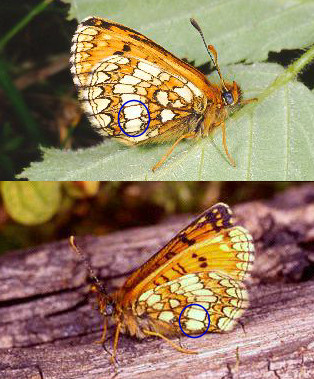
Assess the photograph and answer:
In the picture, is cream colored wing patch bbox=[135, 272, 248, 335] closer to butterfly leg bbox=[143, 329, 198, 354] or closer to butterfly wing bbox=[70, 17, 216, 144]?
butterfly leg bbox=[143, 329, 198, 354]

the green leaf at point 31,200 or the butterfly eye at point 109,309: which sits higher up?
the green leaf at point 31,200

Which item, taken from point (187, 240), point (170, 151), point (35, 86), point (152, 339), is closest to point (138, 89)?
point (170, 151)

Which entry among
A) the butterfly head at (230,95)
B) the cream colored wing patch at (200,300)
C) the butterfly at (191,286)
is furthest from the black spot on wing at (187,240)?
the butterfly head at (230,95)

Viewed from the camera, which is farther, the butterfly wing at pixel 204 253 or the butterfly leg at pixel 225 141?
the butterfly leg at pixel 225 141

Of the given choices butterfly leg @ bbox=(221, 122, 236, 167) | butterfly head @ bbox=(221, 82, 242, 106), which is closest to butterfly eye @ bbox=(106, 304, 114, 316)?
butterfly leg @ bbox=(221, 122, 236, 167)

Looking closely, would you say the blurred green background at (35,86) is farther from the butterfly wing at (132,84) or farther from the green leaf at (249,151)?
the butterfly wing at (132,84)

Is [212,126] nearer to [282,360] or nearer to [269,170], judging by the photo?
[269,170]

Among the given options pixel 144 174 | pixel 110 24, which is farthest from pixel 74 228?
pixel 110 24
